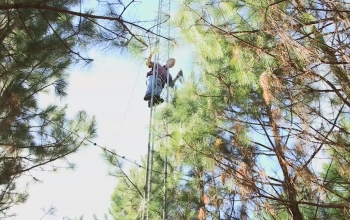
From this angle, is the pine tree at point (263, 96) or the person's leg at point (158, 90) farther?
the person's leg at point (158, 90)

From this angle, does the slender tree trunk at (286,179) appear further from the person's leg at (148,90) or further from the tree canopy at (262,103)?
the person's leg at (148,90)

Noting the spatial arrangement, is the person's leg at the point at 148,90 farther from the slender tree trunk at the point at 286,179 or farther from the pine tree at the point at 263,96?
the slender tree trunk at the point at 286,179

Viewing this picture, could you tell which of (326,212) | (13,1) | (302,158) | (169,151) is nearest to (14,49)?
(13,1)

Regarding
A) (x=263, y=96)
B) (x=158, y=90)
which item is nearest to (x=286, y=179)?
(x=263, y=96)

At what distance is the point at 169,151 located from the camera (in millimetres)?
4027

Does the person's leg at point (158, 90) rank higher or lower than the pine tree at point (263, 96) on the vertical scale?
higher

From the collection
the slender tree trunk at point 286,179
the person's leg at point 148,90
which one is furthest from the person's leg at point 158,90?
the slender tree trunk at point 286,179

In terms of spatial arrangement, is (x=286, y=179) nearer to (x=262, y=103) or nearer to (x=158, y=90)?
(x=262, y=103)

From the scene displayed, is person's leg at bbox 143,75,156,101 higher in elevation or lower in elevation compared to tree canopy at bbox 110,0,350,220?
higher

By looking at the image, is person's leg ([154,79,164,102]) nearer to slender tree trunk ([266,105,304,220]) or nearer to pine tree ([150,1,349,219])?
pine tree ([150,1,349,219])

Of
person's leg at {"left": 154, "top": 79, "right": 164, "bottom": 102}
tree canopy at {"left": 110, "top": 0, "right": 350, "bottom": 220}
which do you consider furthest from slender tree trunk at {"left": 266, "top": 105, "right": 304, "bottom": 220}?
person's leg at {"left": 154, "top": 79, "right": 164, "bottom": 102}

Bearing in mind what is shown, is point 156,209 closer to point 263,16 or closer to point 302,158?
point 302,158

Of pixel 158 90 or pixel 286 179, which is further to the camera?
pixel 158 90

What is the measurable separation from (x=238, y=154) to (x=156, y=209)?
207cm
